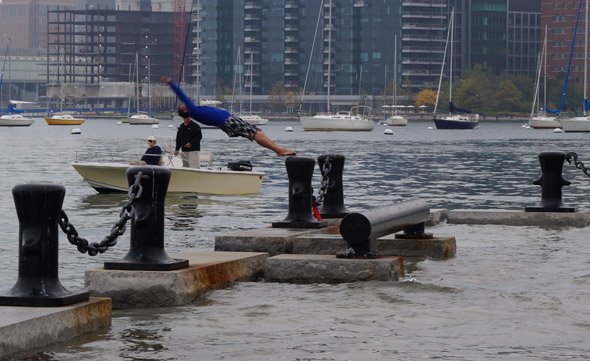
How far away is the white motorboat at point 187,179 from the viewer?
31797 mm

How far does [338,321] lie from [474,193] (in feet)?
85.0

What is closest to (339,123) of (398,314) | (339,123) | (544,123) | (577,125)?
(339,123)

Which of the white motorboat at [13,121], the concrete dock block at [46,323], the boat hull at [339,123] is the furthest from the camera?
the white motorboat at [13,121]

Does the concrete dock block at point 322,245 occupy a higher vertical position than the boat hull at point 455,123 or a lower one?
higher

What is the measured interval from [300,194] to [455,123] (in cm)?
15815

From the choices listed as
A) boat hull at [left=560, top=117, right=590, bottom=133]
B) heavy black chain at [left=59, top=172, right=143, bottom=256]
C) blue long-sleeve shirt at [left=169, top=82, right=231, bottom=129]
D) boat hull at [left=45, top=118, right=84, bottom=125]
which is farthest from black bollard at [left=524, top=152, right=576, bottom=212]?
boat hull at [left=45, top=118, right=84, bottom=125]

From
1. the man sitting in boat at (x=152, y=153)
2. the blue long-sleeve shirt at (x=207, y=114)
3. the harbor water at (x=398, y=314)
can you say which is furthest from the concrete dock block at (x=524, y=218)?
the man sitting in boat at (x=152, y=153)

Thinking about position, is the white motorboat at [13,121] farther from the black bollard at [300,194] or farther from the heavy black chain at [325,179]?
the black bollard at [300,194]

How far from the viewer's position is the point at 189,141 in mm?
30250

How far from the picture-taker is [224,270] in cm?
1345

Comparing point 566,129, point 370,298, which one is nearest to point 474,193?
point 370,298

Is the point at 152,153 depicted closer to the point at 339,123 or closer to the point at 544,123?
the point at 339,123

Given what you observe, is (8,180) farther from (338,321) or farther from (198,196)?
(338,321)

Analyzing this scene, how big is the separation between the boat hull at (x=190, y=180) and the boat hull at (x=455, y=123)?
140113 mm
